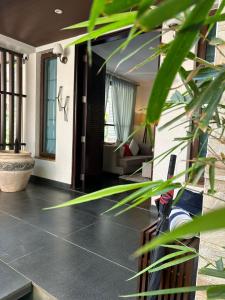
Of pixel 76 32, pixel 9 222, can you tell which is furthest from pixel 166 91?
pixel 76 32

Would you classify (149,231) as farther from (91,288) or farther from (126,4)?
(126,4)

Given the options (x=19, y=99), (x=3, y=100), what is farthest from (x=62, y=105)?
(x=3, y=100)

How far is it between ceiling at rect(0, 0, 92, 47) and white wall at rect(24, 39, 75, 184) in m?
0.34

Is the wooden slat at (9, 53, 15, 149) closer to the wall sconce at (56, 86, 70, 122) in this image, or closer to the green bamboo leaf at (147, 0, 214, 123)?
the wall sconce at (56, 86, 70, 122)

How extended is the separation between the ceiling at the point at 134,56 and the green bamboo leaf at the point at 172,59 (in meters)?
2.33

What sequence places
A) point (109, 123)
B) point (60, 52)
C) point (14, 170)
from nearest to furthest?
point (14, 170) → point (60, 52) → point (109, 123)

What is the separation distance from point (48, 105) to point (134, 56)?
2.07 metres

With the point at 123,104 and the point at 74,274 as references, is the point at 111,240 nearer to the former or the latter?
the point at 74,274

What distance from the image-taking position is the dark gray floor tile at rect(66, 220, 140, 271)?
1915mm

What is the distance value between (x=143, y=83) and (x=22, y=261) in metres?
6.82

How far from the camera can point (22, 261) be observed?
175cm

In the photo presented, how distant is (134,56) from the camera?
4.74 m

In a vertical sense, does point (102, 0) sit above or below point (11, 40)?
below

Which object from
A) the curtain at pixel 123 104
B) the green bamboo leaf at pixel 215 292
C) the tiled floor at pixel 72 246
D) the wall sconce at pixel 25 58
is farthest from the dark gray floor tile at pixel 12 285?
the curtain at pixel 123 104
